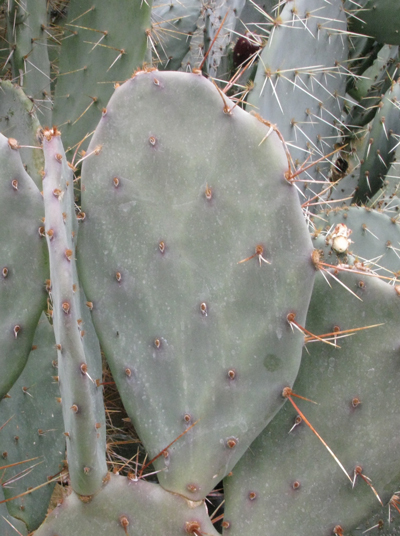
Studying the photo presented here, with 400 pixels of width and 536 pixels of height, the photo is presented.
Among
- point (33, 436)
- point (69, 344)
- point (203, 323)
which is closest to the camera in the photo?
point (69, 344)

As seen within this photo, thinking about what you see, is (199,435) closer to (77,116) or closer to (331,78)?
(77,116)

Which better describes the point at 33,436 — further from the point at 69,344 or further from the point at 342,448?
the point at 342,448

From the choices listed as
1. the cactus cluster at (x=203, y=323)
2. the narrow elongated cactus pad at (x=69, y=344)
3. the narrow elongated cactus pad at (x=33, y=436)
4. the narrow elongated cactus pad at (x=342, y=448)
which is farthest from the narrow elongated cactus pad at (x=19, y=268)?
the narrow elongated cactus pad at (x=342, y=448)

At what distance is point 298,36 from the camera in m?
1.71

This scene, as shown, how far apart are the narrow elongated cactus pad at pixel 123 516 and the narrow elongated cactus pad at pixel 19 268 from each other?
0.27 m

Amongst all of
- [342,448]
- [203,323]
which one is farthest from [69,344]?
[342,448]

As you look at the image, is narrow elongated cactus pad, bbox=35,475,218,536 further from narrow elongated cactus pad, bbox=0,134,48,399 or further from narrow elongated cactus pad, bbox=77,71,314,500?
narrow elongated cactus pad, bbox=0,134,48,399

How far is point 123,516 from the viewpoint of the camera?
0.93 metres

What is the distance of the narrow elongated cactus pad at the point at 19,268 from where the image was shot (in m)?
1.04

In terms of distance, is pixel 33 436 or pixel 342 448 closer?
pixel 342 448

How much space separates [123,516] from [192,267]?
424 millimetres

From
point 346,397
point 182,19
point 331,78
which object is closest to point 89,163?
point 346,397

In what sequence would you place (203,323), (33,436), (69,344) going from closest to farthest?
1. (69,344)
2. (203,323)
3. (33,436)

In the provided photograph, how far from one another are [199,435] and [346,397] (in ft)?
0.90
